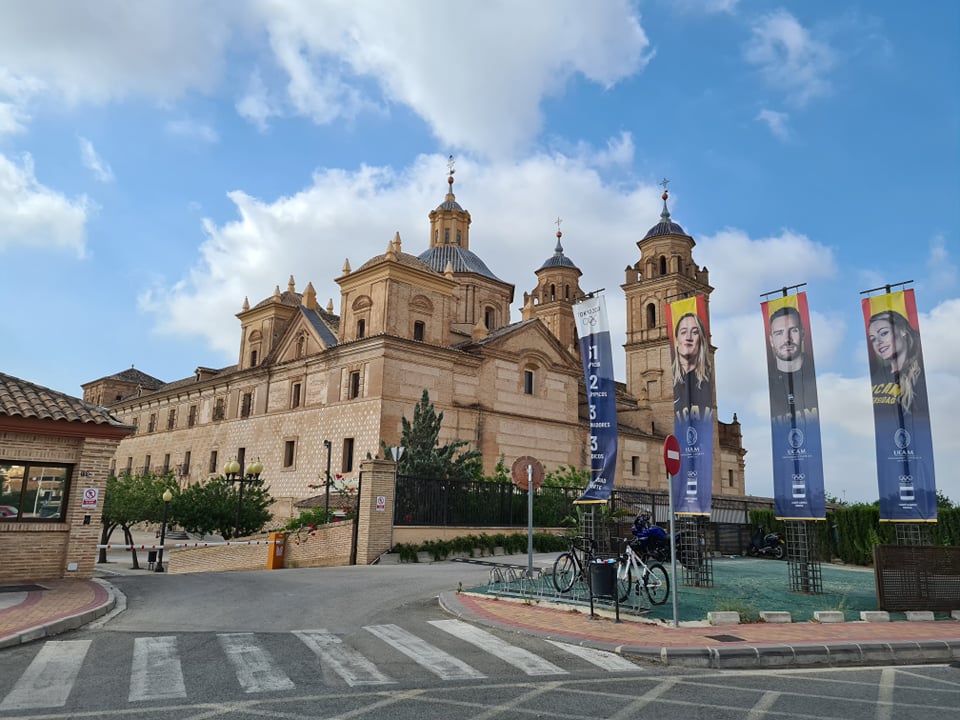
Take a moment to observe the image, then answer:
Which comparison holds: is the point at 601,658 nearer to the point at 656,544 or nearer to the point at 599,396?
the point at 656,544

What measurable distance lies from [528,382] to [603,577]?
28.1m

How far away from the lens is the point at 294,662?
23.9ft

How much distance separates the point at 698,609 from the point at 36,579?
1173cm

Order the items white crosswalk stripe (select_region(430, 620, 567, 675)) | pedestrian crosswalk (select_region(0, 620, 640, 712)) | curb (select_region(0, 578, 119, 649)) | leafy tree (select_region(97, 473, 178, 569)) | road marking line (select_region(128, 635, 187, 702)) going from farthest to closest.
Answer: leafy tree (select_region(97, 473, 178, 569))
curb (select_region(0, 578, 119, 649))
white crosswalk stripe (select_region(430, 620, 567, 675))
pedestrian crosswalk (select_region(0, 620, 640, 712))
road marking line (select_region(128, 635, 187, 702))

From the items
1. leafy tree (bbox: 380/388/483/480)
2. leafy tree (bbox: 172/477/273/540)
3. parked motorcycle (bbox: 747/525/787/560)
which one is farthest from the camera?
leafy tree (bbox: 172/477/273/540)

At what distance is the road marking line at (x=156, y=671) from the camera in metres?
6.05

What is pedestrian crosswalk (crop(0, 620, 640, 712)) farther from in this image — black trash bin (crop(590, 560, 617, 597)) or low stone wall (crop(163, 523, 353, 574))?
low stone wall (crop(163, 523, 353, 574))

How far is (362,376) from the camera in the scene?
33.8 meters

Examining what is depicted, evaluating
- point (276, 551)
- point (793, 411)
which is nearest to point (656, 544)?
point (793, 411)

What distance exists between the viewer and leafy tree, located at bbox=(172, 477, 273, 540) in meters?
25.5

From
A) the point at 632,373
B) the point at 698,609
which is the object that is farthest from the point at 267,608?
the point at 632,373

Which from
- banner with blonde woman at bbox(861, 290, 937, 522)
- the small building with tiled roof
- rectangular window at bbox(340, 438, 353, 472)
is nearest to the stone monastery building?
rectangular window at bbox(340, 438, 353, 472)

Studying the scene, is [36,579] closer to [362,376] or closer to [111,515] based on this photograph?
[111,515]

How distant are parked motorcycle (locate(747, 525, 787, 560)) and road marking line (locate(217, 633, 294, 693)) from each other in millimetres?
18713
